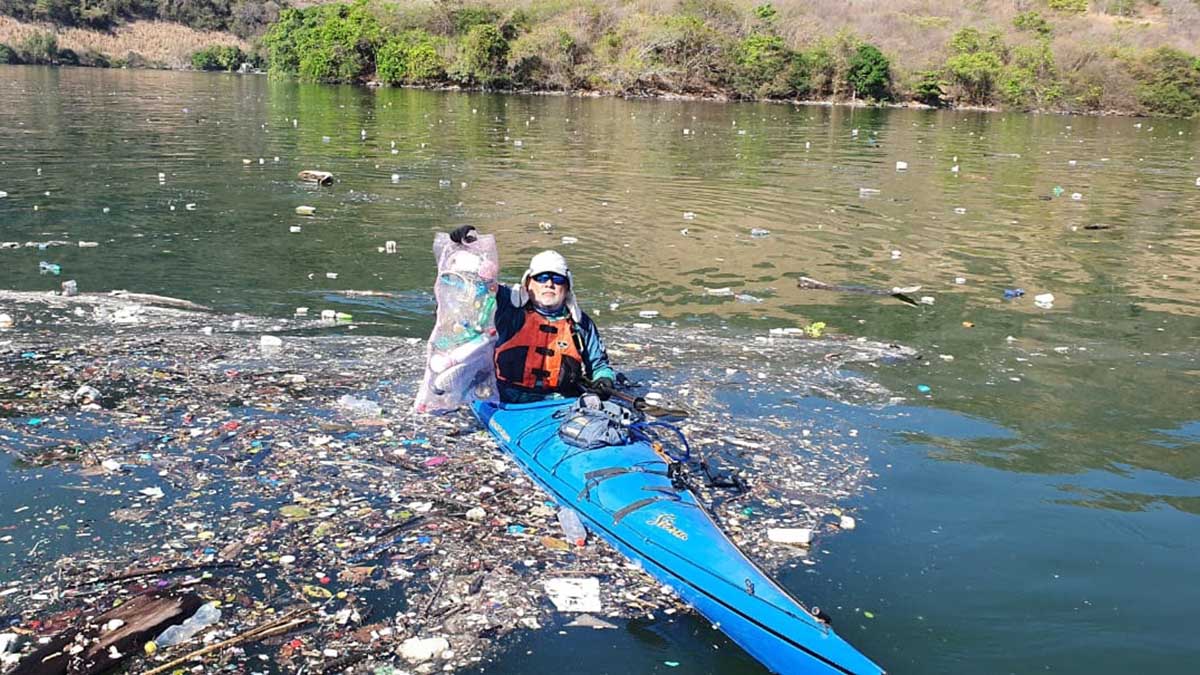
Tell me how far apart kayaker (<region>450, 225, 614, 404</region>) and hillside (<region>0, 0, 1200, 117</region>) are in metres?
56.0

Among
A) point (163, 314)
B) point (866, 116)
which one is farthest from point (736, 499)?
point (866, 116)

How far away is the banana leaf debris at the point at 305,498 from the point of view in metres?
5.00

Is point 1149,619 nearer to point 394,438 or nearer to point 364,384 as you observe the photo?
point 394,438

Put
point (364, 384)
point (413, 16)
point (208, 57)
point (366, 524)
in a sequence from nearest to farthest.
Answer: point (366, 524) < point (364, 384) < point (413, 16) < point (208, 57)

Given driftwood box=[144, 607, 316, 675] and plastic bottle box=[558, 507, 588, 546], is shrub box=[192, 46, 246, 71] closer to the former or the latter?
plastic bottle box=[558, 507, 588, 546]

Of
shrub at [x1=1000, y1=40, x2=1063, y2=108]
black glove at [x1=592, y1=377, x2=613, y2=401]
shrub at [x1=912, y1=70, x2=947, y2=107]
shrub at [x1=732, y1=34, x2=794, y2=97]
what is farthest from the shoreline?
black glove at [x1=592, y1=377, x2=613, y2=401]

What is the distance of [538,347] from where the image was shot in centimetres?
759

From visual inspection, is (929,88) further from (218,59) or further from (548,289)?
(218,59)

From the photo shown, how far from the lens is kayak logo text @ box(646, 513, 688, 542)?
18.0 ft

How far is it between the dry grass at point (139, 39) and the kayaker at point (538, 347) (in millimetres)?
93665

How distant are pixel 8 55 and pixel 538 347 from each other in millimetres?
93031

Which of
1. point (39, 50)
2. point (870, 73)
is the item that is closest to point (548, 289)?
point (870, 73)

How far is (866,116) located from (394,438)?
150 feet

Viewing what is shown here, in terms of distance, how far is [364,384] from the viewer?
8664mm
